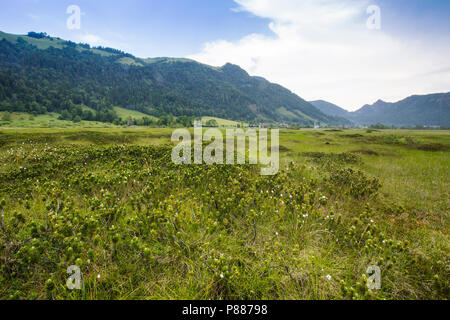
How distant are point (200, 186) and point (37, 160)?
10.5 meters

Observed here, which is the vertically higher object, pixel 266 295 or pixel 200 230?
pixel 200 230

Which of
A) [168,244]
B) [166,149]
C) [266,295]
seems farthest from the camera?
[166,149]

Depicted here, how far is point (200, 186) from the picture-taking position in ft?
→ 28.3

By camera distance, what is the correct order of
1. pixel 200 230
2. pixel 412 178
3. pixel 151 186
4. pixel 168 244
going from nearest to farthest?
1. pixel 168 244
2. pixel 200 230
3. pixel 151 186
4. pixel 412 178

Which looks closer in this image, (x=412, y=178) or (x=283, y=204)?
(x=283, y=204)

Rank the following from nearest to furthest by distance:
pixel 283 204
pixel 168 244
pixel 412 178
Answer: pixel 168 244 → pixel 283 204 → pixel 412 178

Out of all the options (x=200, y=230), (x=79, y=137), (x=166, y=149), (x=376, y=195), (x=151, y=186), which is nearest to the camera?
(x=200, y=230)

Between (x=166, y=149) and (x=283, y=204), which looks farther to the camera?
(x=166, y=149)

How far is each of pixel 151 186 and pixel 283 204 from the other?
4968mm

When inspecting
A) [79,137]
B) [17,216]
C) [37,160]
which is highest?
[79,137]

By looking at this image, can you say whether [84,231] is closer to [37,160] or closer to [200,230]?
[200,230]

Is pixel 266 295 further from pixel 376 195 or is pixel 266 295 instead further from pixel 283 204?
pixel 376 195

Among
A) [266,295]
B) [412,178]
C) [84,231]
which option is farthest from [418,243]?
[84,231]

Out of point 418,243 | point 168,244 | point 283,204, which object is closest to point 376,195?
point 418,243
